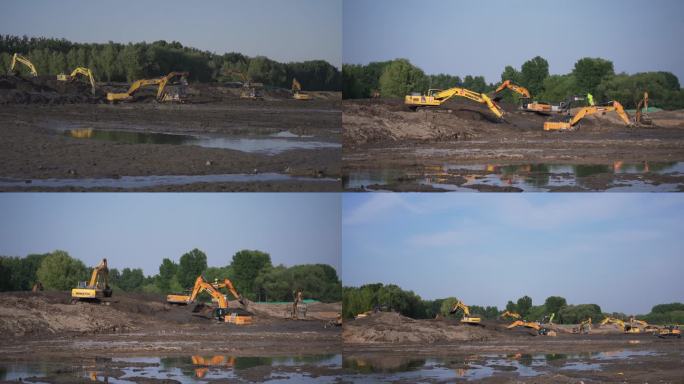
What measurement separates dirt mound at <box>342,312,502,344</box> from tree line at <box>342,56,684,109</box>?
4.38 m

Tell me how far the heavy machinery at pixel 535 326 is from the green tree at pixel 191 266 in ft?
27.1

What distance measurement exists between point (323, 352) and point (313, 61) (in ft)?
16.6

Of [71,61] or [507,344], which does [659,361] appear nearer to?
[507,344]

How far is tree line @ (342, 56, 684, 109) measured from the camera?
67.7 ft

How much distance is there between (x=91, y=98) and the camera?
68.0ft

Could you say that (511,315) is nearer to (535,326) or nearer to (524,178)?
(535,326)

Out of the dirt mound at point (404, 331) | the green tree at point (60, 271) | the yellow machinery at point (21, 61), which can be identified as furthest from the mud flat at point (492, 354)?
the yellow machinery at point (21, 61)

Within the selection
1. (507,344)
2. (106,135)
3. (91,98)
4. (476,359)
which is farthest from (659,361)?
(91,98)

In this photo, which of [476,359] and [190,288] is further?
[190,288]

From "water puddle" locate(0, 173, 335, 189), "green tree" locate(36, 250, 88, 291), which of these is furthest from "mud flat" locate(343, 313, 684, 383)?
"green tree" locate(36, 250, 88, 291)

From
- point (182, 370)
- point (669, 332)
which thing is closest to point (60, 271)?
point (182, 370)

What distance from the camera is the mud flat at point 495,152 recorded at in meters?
17.0

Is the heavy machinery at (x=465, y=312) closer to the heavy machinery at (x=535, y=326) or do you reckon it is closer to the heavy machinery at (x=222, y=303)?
the heavy machinery at (x=535, y=326)

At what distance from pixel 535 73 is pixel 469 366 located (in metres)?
6.63
